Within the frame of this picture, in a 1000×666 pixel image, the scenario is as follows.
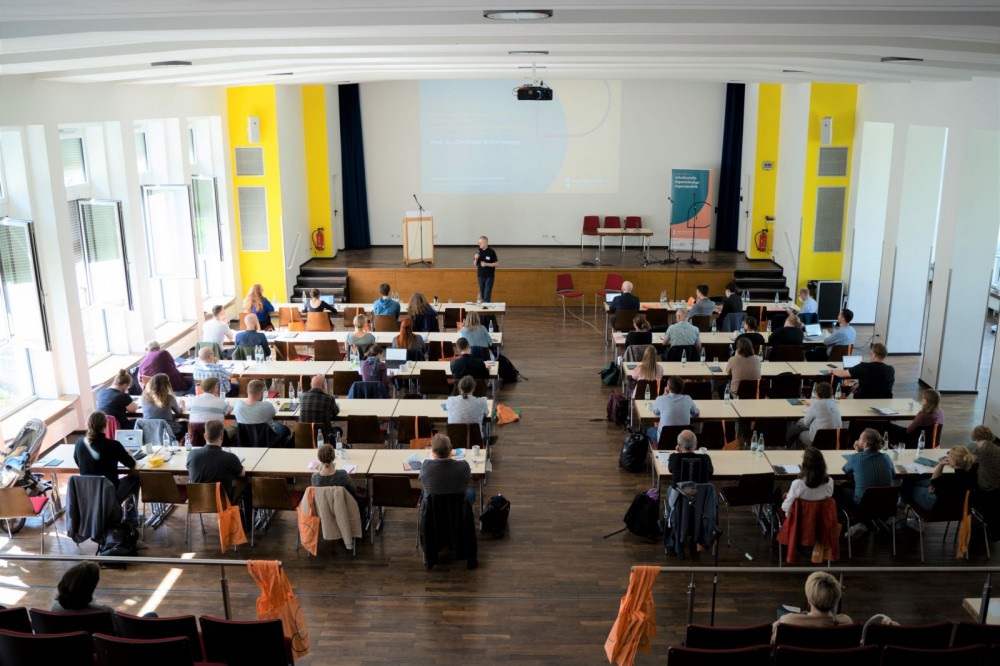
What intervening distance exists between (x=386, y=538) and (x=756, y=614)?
3508 millimetres

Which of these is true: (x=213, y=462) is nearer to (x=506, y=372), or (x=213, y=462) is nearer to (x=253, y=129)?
(x=506, y=372)

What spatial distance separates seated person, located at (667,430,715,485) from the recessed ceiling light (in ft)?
13.4

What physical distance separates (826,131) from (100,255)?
1247 centimetres

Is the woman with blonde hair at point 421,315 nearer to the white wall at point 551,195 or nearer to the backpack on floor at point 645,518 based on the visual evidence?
the backpack on floor at point 645,518

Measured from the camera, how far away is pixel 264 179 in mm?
16031

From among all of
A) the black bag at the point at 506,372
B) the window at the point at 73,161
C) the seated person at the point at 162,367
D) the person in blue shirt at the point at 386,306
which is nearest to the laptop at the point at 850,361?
the black bag at the point at 506,372


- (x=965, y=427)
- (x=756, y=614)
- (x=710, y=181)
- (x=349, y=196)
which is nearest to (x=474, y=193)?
(x=349, y=196)

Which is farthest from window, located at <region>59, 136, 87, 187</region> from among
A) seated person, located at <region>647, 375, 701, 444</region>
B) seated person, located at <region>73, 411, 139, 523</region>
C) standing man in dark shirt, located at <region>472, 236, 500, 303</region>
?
seated person, located at <region>647, 375, 701, 444</region>

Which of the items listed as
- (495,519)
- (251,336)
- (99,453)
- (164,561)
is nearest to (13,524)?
(99,453)

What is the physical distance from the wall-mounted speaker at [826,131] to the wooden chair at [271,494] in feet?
40.1

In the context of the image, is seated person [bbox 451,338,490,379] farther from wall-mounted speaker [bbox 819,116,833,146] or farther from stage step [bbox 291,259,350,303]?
wall-mounted speaker [bbox 819,116,833,146]

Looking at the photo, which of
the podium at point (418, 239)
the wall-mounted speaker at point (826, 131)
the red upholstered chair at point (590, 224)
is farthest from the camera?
the red upholstered chair at point (590, 224)

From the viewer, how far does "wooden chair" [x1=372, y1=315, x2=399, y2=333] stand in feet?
42.6

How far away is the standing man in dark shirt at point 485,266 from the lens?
52.3ft
